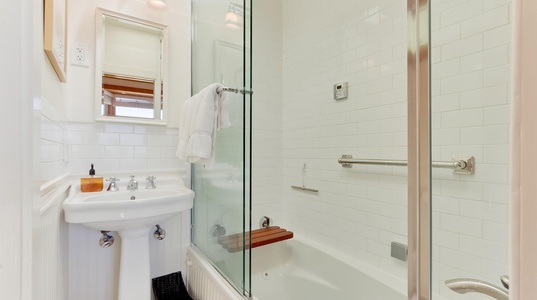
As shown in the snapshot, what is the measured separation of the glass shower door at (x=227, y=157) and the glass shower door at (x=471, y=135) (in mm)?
760

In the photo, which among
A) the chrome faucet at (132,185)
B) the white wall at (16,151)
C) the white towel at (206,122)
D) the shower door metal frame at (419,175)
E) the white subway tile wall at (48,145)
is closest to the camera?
the white wall at (16,151)

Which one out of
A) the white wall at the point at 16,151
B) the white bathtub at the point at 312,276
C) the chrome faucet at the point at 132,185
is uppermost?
the white wall at the point at 16,151

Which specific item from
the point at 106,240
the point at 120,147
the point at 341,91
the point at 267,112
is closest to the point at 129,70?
Answer: the point at 120,147

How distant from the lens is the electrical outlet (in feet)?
4.16

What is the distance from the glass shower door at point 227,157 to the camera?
103 centimetres

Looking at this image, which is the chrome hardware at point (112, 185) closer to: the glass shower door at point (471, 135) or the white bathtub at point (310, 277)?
the white bathtub at point (310, 277)

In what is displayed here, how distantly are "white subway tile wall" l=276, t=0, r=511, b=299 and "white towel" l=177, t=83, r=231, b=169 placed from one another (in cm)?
89

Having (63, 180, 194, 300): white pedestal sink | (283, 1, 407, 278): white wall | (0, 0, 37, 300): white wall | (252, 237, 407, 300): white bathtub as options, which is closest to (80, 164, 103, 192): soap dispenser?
(63, 180, 194, 300): white pedestal sink

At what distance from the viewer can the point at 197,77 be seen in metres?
1.52

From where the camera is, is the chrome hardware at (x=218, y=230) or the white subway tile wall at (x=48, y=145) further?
the chrome hardware at (x=218, y=230)

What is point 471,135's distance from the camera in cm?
106

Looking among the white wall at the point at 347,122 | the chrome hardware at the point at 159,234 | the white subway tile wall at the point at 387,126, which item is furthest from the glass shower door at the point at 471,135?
the chrome hardware at the point at 159,234

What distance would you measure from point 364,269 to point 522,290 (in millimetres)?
1334

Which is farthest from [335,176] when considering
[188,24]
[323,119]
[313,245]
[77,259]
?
[77,259]
